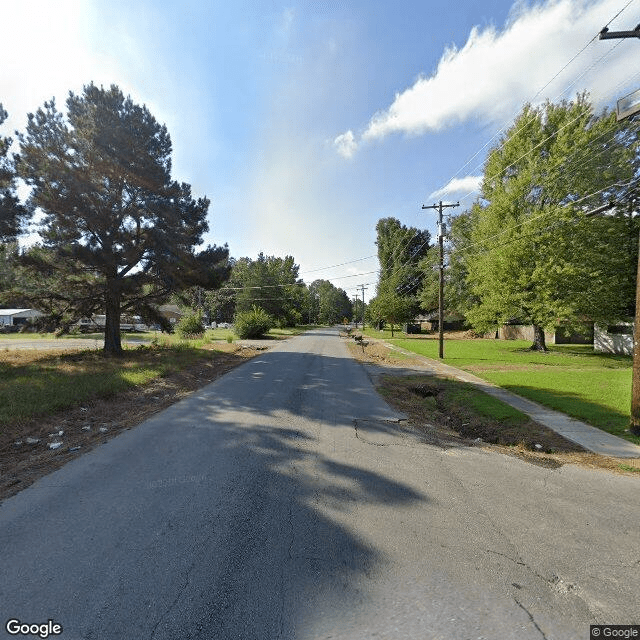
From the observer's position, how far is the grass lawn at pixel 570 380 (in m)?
8.17

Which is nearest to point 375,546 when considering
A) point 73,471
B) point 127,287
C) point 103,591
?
point 103,591

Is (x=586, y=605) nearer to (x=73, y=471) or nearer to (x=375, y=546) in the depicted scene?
(x=375, y=546)

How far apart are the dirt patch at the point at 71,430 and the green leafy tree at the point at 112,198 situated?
27.3 feet

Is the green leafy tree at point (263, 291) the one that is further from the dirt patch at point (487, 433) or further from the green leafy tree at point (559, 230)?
the dirt patch at point (487, 433)

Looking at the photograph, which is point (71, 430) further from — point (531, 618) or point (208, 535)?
point (531, 618)

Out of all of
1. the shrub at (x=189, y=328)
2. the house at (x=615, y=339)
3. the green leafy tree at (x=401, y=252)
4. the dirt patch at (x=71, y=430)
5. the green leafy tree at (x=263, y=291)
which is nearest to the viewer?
the dirt patch at (x=71, y=430)

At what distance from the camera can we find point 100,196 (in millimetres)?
15914

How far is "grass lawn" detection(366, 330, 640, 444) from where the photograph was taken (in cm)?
817

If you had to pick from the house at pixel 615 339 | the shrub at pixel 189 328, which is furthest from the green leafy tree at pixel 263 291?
the house at pixel 615 339

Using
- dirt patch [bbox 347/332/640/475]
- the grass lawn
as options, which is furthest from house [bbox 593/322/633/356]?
dirt patch [bbox 347/332/640/475]

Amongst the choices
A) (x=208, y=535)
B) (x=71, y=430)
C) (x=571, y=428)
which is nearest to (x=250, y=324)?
(x=71, y=430)

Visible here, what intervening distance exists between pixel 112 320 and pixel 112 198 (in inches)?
238

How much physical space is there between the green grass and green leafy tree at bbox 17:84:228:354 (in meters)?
2.93

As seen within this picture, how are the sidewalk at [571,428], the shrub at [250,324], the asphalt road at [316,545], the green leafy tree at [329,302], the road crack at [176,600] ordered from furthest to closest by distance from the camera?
the green leafy tree at [329,302]
the shrub at [250,324]
the sidewalk at [571,428]
the asphalt road at [316,545]
the road crack at [176,600]
